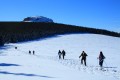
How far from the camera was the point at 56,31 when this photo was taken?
90.3 meters

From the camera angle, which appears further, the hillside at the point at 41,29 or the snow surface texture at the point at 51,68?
the hillside at the point at 41,29

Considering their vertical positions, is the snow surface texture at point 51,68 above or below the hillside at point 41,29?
below

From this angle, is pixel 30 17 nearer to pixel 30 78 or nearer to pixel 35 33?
pixel 35 33

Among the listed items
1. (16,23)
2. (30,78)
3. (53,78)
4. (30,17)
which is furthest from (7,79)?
(30,17)

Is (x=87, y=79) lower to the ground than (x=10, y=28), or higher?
lower

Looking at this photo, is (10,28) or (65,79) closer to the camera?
(65,79)

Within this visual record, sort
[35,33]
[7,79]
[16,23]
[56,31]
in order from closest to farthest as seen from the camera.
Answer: [7,79]
[35,33]
[56,31]
[16,23]

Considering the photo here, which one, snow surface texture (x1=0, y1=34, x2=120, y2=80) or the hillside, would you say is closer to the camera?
snow surface texture (x1=0, y1=34, x2=120, y2=80)

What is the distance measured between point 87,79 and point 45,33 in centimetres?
7050

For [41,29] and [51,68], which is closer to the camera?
[51,68]

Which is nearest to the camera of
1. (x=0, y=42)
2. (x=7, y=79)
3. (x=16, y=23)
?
(x=7, y=79)

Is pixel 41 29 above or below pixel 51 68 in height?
above

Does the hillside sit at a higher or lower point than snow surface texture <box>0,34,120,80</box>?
higher

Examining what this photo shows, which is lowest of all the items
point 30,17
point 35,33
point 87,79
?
point 87,79
